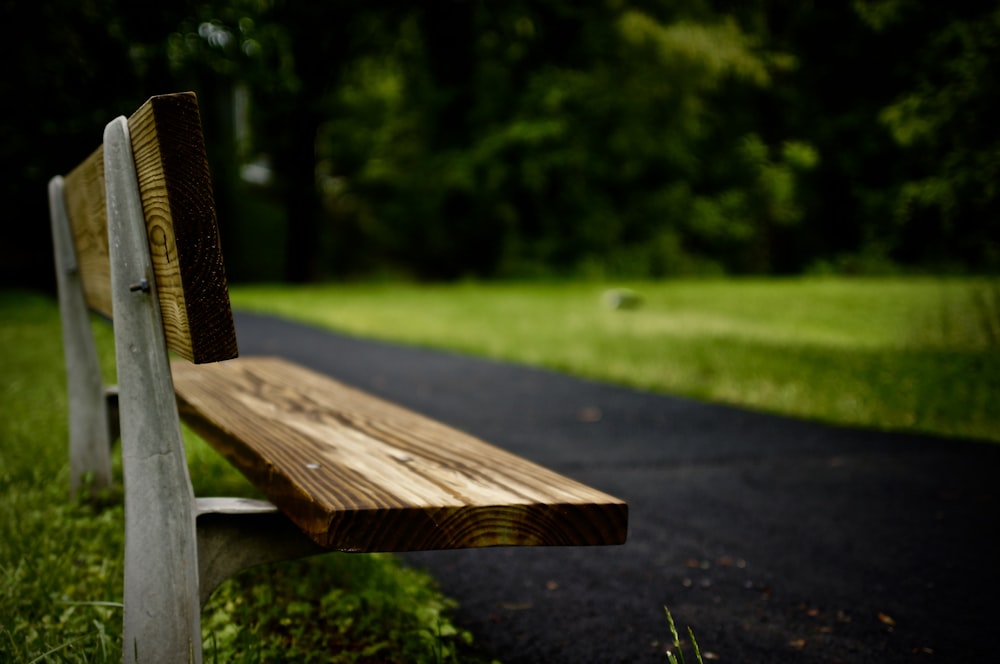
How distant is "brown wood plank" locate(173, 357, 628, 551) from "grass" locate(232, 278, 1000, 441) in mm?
3902

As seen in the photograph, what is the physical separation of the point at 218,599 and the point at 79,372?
107 centimetres

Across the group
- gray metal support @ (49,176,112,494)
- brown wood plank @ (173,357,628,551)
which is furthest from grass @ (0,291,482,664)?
brown wood plank @ (173,357,628,551)

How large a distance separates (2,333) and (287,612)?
28.3 ft

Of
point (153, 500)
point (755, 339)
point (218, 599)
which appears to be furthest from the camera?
point (755, 339)

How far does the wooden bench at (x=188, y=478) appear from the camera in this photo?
141cm

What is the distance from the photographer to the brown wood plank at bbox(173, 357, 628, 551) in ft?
4.61

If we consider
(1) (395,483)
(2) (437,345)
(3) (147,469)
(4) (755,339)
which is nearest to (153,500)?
(3) (147,469)

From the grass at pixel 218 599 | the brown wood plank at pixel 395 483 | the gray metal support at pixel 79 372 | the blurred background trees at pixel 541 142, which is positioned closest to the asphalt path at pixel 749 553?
the grass at pixel 218 599

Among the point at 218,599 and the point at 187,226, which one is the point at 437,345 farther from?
the point at 187,226

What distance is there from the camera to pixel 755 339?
29.4ft

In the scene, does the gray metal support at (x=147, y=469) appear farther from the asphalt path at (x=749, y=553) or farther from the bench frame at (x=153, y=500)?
the asphalt path at (x=749, y=553)

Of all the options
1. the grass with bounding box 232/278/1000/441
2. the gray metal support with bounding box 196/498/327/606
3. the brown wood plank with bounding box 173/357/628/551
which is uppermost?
the brown wood plank with bounding box 173/357/628/551

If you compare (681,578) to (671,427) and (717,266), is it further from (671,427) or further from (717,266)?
(717,266)

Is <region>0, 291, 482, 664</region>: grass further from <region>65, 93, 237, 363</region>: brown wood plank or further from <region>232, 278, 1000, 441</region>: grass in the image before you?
<region>232, 278, 1000, 441</region>: grass
